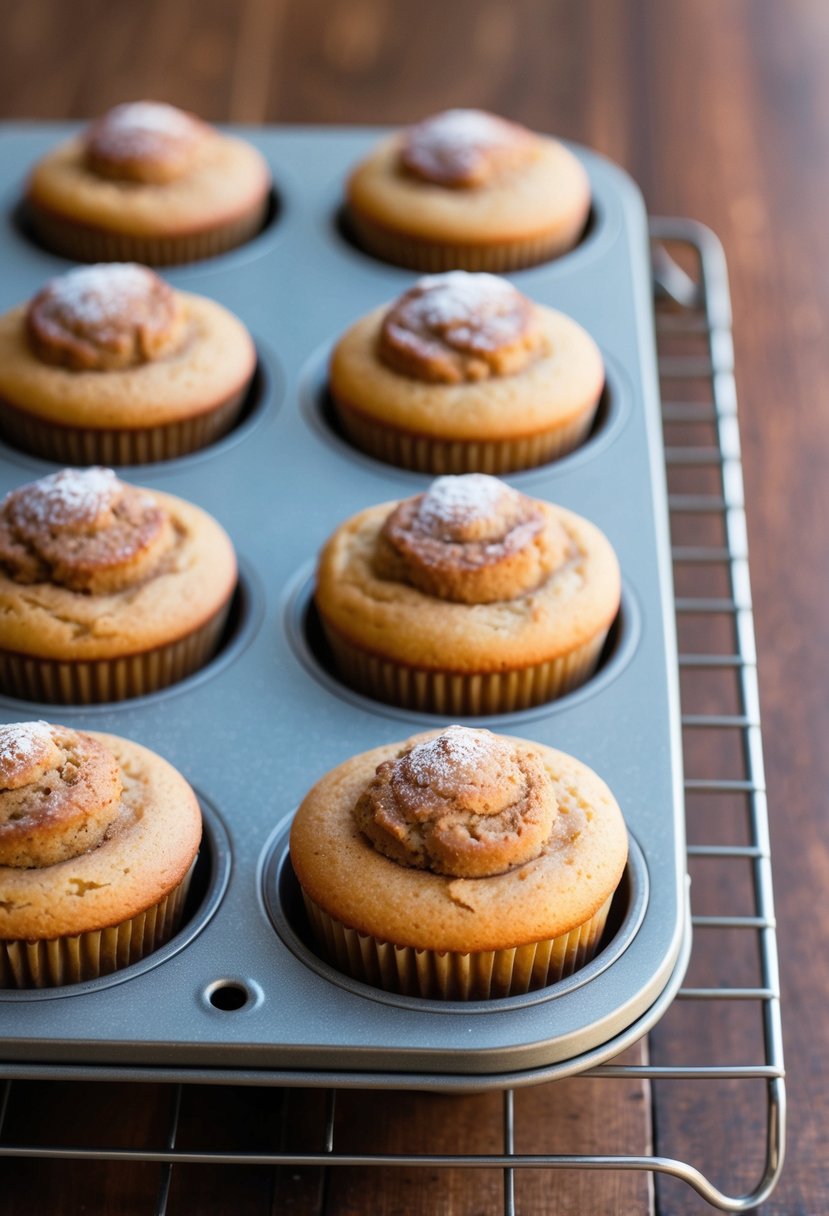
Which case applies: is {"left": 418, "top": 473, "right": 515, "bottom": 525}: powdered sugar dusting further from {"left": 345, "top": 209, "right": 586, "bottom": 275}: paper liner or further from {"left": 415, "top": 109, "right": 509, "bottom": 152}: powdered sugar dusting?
{"left": 415, "top": 109, "right": 509, "bottom": 152}: powdered sugar dusting

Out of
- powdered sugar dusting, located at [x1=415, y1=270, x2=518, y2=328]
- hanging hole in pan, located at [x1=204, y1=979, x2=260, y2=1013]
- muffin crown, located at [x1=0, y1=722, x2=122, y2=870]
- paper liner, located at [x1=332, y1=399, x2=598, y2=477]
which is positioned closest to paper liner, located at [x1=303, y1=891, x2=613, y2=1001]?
hanging hole in pan, located at [x1=204, y1=979, x2=260, y2=1013]

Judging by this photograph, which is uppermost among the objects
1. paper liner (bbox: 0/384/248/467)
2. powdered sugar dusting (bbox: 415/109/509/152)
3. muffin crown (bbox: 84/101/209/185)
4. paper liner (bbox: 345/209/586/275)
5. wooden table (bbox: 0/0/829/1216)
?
powdered sugar dusting (bbox: 415/109/509/152)

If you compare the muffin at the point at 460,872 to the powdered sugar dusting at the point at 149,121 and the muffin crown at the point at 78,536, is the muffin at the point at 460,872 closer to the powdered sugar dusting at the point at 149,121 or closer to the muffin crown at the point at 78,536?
the muffin crown at the point at 78,536

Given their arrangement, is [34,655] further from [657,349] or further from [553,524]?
[657,349]

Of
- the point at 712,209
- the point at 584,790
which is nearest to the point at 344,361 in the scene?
the point at 584,790

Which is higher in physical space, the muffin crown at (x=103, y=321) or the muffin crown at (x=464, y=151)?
the muffin crown at (x=464, y=151)

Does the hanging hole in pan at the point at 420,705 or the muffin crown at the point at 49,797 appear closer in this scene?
the muffin crown at the point at 49,797

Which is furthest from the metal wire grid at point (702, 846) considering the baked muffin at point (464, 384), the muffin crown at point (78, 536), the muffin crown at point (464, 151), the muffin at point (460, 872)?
the muffin crown at point (78, 536)
